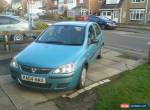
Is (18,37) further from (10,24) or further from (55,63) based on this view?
(55,63)

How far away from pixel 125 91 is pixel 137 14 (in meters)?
37.0

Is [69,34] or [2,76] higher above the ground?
[69,34]

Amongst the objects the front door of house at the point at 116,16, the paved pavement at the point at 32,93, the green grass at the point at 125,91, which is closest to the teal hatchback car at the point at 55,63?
the paved pavement at the point at 32,93

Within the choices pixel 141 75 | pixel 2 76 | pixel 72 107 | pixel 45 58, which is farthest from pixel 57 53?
pixel 141 75

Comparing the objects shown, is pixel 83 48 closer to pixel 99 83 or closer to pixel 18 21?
pixel 99 83

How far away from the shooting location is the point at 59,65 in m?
5.00

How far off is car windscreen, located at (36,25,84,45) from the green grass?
1.50 m

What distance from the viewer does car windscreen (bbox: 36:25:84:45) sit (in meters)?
6.27

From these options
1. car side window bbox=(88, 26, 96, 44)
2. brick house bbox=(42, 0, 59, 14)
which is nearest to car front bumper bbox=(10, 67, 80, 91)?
car side window bbox=(88, 26, 96, 44)

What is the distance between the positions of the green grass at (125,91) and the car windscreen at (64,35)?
4.93 feet

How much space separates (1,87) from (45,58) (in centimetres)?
153

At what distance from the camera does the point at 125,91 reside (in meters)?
5.45

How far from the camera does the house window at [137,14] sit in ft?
129

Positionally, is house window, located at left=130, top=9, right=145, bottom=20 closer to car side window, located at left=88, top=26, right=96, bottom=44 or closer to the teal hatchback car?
car side window, located at left=88, top=26, right=96, bottom=44
